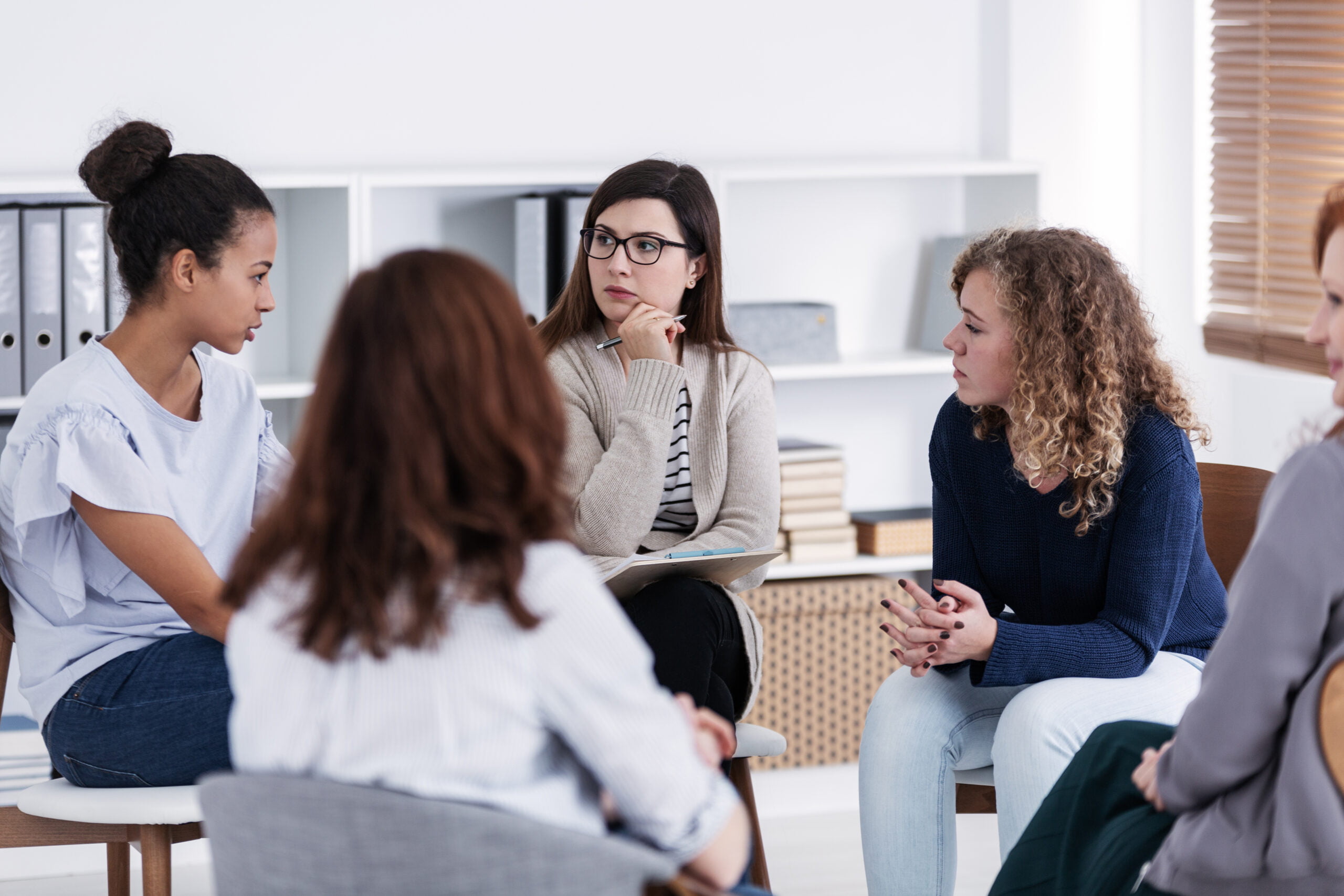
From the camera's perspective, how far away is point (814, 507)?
3.02 meters

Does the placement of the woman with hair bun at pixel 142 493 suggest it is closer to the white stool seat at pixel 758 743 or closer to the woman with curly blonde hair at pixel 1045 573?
the white stool seat at pixel 758 743

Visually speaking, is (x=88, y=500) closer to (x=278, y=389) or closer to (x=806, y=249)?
(x=278, y=389)

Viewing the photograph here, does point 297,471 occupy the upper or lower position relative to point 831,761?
upper

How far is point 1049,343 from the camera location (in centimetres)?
187

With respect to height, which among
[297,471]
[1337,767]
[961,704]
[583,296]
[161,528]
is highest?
[583,296]

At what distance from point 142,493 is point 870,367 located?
1.71 meters

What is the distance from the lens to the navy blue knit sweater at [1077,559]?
5.97 ft

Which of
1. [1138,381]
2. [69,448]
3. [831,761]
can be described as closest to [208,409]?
[69,448]

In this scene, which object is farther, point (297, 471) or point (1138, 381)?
point (1138, 381)

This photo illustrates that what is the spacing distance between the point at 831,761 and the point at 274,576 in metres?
2.25

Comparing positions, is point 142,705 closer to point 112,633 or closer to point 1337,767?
point 112,633

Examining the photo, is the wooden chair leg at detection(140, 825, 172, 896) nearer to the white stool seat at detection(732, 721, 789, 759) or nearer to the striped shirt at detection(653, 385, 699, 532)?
the white stool seat at detection(732, 721, 789, 759)

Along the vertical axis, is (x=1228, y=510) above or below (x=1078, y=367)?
below

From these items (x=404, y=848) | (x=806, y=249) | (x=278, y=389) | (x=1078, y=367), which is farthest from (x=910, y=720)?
(x=806, y=249)
